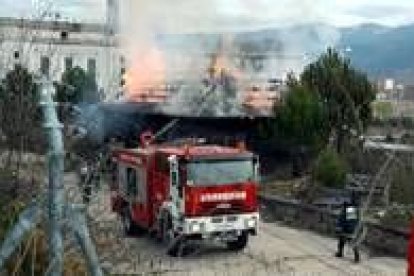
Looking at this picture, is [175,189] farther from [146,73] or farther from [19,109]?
[146,73]

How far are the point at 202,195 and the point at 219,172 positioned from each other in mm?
673

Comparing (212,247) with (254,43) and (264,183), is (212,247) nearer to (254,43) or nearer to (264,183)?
(264,183)

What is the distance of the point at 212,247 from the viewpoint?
22.2 metres

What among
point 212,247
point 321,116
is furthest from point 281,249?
point 321,116

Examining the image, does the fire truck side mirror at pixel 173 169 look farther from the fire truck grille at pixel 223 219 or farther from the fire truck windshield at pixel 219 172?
the fire truck grille at pixel 223 219

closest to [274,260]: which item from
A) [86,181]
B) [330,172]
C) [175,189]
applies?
[175,189]

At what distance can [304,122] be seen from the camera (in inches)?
1340

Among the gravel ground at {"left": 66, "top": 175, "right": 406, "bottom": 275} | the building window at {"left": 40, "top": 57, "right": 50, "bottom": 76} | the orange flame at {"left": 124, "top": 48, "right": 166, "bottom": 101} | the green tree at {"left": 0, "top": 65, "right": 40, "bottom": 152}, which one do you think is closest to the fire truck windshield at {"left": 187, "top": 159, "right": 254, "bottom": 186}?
the gravel ground at {"left": 66, "top": 175, "right": 406, "bottom": 275}

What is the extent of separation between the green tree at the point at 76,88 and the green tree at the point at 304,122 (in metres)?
17.8

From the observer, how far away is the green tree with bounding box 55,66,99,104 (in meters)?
10.0

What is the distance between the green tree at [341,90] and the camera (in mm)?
35188

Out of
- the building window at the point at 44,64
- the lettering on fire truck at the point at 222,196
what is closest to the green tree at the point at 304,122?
the lettering on fire truck at the point at 222,196

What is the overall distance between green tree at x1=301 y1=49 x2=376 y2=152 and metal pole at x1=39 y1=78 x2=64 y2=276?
29.5 meters

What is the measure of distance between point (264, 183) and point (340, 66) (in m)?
7.45
